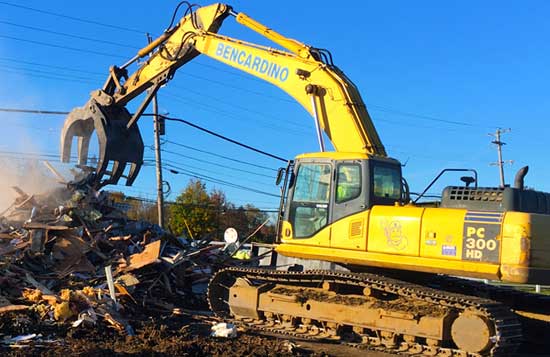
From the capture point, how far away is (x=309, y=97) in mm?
11367

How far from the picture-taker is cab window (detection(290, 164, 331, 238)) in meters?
10.2

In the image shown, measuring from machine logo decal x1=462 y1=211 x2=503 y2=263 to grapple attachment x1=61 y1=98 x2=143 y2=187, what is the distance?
8.55 m

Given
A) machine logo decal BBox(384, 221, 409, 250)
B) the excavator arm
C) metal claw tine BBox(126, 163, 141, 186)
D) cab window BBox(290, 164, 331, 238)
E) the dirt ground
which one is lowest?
the dirt ground

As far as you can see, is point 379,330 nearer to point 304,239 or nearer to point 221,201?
point 304,239

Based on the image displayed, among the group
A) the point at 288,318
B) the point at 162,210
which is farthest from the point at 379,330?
the point at 162,210

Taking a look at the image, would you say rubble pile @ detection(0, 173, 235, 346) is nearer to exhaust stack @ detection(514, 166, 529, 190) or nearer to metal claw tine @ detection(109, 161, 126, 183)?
metal claw tine @ detection(109, 161, 126, 183)

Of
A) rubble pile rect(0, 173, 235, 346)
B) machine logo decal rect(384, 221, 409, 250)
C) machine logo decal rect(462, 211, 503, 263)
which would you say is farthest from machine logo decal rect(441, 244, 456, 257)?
rubble pile rect(0, 173, 235, 346)

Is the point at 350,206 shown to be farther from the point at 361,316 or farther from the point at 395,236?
A: the point at 361,316

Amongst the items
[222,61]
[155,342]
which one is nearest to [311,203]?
[155,342]

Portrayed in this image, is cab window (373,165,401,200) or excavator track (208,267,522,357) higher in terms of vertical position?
cab window (373,165,401,200)

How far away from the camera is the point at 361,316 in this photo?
9.78m

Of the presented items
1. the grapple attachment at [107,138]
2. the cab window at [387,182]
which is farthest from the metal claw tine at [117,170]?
the cab window at [387,182]

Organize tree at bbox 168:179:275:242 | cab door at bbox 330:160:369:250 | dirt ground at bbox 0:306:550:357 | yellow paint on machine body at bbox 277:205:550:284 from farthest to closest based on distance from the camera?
tree at bbox 168:179:275:242, cab door at bbox 330:160:369:250, yellow paint on machine body at bbox 277:205:550:284, dirt ground at bbox 0:306:550:357

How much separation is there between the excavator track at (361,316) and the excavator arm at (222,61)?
2.29 m
